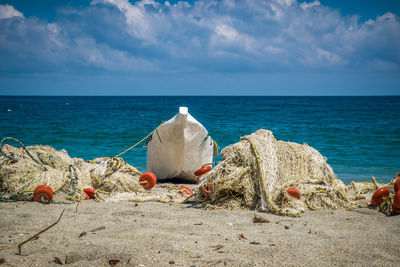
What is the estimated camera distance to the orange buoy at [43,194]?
4535 mm

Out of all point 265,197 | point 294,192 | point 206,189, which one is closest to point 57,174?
point 206,189

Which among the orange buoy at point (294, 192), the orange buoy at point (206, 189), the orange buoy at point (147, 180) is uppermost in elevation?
the orange buoy at point (294, 192)

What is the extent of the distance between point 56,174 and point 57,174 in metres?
0.02

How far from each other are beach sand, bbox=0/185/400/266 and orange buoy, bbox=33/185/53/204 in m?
0.13

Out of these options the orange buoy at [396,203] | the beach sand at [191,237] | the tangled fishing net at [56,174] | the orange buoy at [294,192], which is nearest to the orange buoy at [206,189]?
the beach sand at [191,237]

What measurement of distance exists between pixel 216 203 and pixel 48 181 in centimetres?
245

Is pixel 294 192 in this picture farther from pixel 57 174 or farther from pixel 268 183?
pixel 57 174

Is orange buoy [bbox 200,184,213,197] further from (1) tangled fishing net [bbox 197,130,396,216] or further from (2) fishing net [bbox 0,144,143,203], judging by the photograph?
(2) fishing net [bbox 0,144,143,203]

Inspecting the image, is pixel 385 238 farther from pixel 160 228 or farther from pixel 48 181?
pixel 48 181

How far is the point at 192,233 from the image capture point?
340 centimetres

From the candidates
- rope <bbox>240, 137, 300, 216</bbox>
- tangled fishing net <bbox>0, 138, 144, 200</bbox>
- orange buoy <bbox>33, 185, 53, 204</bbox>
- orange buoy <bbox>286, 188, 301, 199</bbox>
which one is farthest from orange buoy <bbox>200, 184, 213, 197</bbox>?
orange buoy <bbox>33, 185, 53, 204</bbox>

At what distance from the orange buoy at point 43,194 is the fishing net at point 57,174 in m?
0.17

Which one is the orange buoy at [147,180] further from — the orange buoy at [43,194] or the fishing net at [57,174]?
the orange buoy at [43,194]

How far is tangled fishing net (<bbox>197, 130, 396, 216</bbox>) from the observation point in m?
4.38
